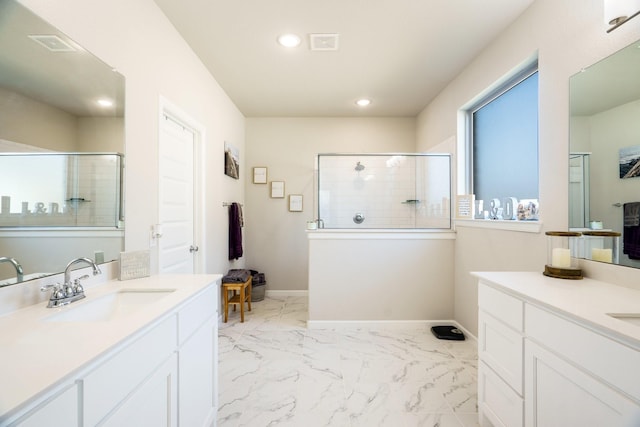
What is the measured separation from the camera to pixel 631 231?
4.31ft

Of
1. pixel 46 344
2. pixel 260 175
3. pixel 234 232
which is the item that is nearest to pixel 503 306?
pixel 46 344

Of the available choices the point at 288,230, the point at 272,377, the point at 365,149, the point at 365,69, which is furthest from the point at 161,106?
the point at 365,149

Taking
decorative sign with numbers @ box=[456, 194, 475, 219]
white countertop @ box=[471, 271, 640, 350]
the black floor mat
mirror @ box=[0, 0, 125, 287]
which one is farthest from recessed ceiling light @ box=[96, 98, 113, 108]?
the black floor mat

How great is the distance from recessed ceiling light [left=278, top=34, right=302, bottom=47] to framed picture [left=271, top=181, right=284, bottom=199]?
6.87 ft

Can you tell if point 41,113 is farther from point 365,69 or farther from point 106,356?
point 365,69

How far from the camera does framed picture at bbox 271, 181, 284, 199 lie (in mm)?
4230

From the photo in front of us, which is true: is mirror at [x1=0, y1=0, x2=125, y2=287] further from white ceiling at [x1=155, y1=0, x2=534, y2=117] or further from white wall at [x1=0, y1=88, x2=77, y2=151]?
white ceiling at [x1=155, y1=0, x2=534, y2=117]

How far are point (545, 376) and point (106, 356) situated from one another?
155cm

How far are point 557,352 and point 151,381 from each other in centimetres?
149

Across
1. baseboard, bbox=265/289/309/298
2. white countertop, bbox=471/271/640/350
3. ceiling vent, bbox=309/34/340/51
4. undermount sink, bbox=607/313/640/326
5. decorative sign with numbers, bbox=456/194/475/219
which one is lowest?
baseboard, bbox=265/289/309/298

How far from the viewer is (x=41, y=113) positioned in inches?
45.6

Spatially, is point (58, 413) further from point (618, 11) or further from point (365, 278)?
point (365, 278)

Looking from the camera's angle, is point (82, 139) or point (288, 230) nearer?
point (82, 139)

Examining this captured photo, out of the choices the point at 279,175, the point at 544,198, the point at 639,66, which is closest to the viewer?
the point at 639,66
